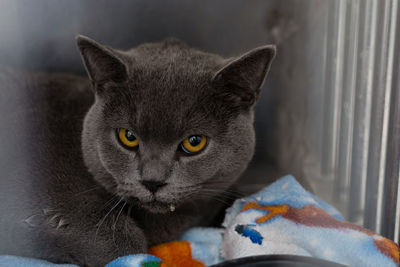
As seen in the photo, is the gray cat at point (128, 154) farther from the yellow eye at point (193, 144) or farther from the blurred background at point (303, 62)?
the blurred background at point (303, 62)

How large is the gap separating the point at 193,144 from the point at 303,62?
0.75 metres

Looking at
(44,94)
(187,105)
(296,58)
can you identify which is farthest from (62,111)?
(296,58)

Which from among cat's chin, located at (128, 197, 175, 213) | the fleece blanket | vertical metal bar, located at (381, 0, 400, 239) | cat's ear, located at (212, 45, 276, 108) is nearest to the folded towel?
the fleece blanket

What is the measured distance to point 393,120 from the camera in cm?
117

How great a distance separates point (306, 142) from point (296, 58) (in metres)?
0.34

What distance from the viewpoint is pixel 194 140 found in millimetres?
1105

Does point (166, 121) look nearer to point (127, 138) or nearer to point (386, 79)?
point (127, 138)

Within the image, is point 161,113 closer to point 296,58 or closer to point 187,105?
point 187,105

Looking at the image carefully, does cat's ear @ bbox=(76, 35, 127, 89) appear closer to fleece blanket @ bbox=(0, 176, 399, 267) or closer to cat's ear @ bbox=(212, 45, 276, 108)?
cat's ear @ bbox=(212, 45, 276, 108)

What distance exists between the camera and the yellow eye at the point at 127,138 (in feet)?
3.61

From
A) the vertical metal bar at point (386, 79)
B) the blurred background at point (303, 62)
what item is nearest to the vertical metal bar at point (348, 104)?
the blurred background at point (303, 62)

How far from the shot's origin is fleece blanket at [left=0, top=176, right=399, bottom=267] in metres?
1.07

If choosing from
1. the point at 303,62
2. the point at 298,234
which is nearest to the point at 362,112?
the point at 303,62

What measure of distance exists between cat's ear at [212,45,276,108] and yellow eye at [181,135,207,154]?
134mm
